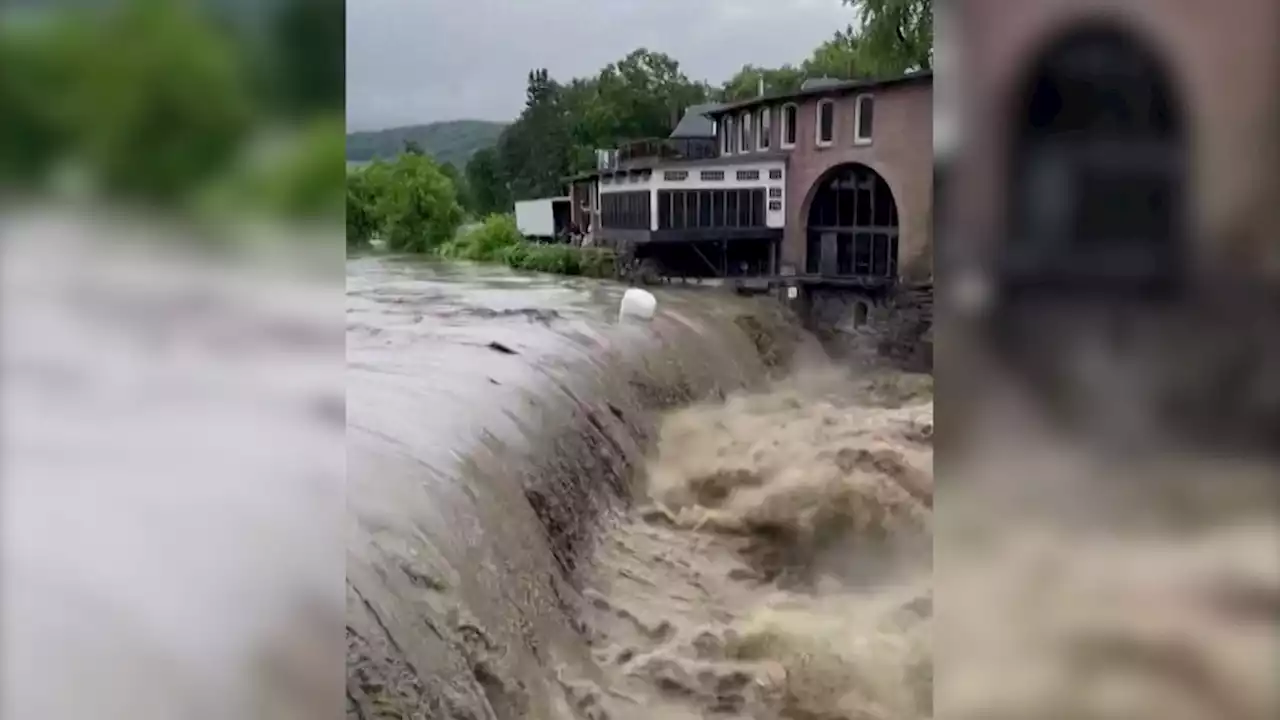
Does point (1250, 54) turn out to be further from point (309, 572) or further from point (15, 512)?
point (15, 512)

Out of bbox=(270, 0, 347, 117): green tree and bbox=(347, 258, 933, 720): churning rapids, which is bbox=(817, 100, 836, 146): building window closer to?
bbox=(347, 258, 933, 720): churning rapids

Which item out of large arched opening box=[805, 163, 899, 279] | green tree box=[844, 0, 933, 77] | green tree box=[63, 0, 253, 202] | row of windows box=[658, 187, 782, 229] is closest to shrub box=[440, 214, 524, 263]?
row of windows box=[658, 187, 782, 229]

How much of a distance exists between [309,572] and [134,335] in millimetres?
280

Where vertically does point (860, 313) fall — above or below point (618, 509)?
above

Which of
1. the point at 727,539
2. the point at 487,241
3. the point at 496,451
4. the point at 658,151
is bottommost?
the point at 727,539

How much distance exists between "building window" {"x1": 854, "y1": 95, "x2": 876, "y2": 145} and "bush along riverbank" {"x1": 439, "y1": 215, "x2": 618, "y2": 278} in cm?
43

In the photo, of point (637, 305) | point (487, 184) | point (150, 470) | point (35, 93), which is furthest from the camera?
point (637, 305)

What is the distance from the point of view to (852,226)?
1428 mm

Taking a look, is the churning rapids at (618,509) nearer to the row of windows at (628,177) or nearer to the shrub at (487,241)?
the shrub at (487,241)

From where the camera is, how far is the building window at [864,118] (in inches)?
53.0

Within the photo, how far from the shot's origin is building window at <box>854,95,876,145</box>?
135cm

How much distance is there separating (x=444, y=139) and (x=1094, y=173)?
84 centimetres

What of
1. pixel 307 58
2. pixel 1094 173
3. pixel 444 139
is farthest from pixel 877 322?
pixel 307 58

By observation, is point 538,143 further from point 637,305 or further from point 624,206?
point 637,305
